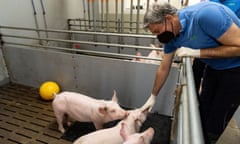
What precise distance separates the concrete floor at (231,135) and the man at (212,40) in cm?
79

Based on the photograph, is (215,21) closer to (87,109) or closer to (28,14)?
(87,109)

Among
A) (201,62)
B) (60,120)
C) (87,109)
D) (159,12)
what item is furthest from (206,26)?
(60,120)

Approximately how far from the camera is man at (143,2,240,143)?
0.97 metres

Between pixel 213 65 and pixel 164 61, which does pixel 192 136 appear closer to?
pixel 213 65

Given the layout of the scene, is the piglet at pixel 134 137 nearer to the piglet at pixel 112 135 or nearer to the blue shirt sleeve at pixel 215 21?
the piglet at pixel 112 135

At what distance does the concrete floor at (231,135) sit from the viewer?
1944 millimetres

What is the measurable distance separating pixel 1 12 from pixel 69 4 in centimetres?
155

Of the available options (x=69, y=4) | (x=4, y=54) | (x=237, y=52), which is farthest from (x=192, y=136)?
(x=69, y=4)

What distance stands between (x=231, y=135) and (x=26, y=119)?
2201 mm

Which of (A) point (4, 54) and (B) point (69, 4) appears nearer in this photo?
(A) point (4, 54)

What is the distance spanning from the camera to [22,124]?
1.91 metres

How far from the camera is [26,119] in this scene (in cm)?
198

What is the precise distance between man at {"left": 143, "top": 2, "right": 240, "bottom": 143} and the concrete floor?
79 centimetres

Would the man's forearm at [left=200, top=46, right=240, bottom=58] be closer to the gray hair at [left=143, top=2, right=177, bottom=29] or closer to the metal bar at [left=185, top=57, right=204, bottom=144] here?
the gray hair at [left=143, top=2, right=177, bottom=29]
